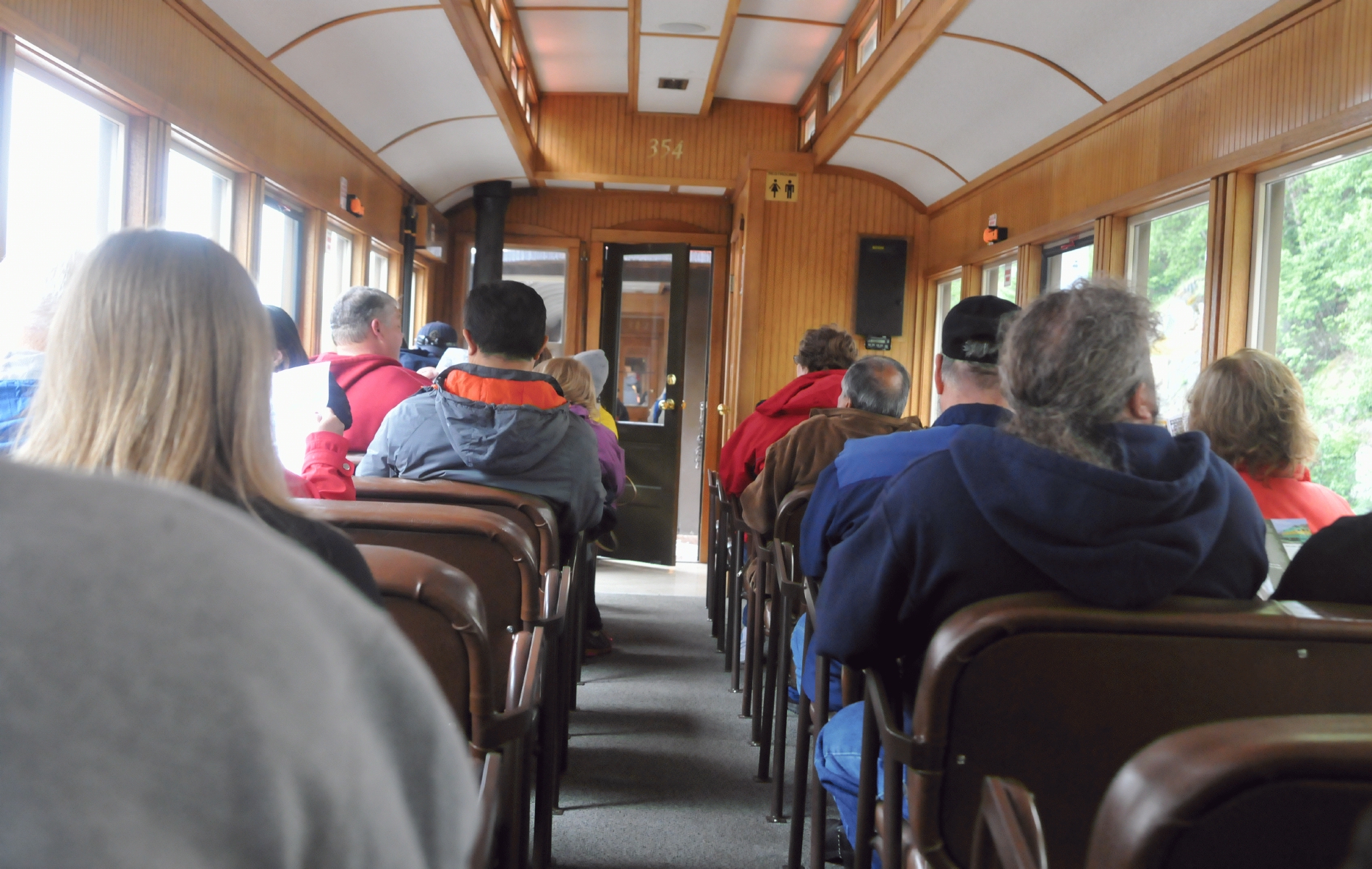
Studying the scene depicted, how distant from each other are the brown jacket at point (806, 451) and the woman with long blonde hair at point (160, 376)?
2.17 metres

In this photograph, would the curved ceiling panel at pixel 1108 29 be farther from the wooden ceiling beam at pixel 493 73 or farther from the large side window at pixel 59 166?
the large side window at pixel 59 166

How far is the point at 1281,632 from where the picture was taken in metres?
1.03

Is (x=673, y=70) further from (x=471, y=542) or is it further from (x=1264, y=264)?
(x=471, y=542)

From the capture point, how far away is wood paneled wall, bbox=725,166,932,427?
21.9 feet

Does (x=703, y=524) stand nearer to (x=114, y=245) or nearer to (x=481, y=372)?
(x=481, y=372)

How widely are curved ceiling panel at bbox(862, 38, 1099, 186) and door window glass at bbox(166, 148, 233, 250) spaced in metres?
3.13

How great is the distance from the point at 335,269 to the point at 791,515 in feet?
13.4

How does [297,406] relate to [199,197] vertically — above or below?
below

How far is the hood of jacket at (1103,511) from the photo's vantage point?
45.0 inches

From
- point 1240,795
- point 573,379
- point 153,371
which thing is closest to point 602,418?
point 573,379

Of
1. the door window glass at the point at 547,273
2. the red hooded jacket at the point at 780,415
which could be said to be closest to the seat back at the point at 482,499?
the red hooded jacket at the point at 780,415

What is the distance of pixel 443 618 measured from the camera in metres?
1.22

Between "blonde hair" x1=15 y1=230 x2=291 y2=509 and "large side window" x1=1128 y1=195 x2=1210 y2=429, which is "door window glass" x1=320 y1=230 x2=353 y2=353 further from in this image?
"blonde hair" x1=15 y1=230 x2=291 y2=509

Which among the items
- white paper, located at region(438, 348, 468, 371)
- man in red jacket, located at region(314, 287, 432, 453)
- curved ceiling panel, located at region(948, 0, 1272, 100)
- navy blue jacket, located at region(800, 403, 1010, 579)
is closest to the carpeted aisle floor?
navy blue jacket, located at region(800, 403, 1010, 579)
